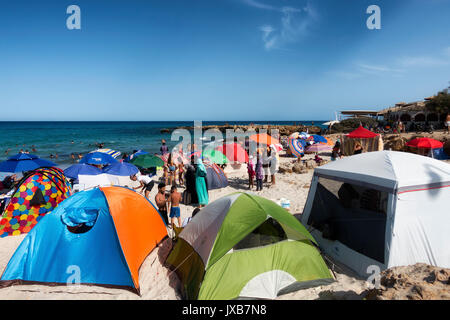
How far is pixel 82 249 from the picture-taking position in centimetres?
435

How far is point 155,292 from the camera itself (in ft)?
13.6

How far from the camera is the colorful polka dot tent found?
647 cm

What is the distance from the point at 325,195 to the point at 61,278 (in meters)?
5.57

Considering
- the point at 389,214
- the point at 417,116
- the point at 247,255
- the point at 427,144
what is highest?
the point at 417,116

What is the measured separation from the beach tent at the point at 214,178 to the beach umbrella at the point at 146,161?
9.61 feet

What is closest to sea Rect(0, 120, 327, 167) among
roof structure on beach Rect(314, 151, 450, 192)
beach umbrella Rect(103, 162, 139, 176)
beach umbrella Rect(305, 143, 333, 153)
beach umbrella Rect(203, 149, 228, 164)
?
beach umbrella Rect(103, 162, 139, 176)

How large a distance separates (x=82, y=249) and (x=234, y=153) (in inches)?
439

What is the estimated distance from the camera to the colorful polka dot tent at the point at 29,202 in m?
6.47

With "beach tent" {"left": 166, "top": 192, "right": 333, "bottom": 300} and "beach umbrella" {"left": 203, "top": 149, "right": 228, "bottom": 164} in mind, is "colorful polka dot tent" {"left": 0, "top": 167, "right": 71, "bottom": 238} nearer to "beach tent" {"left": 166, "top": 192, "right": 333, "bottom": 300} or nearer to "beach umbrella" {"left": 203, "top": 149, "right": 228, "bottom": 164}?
"beach tent" {"left": 166, "top": 192, "right": 333, "bottom": 300}

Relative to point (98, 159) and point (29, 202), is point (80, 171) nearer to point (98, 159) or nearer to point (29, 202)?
point (98, 159)

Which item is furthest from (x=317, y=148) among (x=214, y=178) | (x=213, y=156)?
(x=214, y=178)

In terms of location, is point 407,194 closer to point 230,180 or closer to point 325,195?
point 325,195

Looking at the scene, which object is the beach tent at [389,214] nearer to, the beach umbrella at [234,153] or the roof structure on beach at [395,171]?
the roof structure on beach at [395,171]
